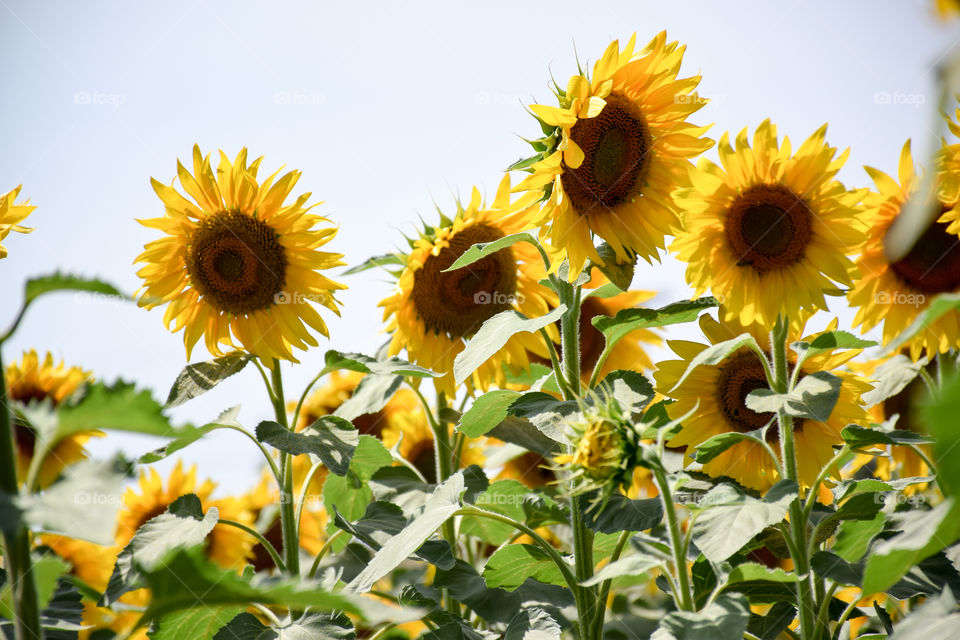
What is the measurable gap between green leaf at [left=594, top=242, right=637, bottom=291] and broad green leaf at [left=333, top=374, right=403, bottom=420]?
2.04 feet

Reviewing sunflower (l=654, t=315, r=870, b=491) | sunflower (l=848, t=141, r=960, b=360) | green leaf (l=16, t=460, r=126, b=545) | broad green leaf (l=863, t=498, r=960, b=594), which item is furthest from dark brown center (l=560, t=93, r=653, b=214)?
green leaf (l=16, t=460, r=126, b=545)

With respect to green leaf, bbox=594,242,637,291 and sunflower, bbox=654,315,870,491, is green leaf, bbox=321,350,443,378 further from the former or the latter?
sunflower, bbox=654,315,870,491

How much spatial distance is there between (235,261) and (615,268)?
0.94 m

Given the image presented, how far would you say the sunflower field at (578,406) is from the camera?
1010 millimetres

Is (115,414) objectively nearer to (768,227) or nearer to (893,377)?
(768,227)

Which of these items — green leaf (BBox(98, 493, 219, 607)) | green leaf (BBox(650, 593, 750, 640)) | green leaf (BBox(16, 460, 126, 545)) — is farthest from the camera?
green leaf (BBox(98, 493, 219, 607))

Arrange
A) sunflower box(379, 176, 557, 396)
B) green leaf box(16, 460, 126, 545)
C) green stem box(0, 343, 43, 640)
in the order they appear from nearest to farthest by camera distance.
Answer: green leaf box(16, 460, 126, 545), green stem box(0, 343, 43, 640), sunflower box(379, 176, 557, 396)

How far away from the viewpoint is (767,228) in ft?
5.42

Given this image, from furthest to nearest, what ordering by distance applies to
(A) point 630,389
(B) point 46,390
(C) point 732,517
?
1. (B) point 46,390
2. (A) point 630,389
3. (C) point 732,517

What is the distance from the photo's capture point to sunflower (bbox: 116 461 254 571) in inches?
102

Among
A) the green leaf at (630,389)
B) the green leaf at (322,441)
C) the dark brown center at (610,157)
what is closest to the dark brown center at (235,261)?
the green leaf at (322,441)

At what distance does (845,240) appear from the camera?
1611mm

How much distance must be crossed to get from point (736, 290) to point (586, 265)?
12.4 inches

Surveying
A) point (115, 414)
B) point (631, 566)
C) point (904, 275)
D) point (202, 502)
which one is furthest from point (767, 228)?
point (202, 502)
